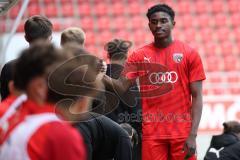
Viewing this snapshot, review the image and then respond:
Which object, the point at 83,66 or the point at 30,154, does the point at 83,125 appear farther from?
the point at 30,154

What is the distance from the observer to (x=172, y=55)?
6141mm

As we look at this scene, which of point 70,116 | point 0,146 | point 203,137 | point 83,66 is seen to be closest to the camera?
point 0,146

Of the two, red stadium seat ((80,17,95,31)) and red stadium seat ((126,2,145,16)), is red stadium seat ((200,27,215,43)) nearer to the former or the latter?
red stadium seat ((126,2,145,16))

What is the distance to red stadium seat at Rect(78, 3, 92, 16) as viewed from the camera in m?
16.5

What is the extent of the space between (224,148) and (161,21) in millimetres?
3253

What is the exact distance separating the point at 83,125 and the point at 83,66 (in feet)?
4.71

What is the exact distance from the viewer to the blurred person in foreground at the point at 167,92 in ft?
19.9

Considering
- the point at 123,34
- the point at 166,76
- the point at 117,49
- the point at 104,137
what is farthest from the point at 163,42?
the point at 123,34

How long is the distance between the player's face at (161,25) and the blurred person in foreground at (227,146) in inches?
122

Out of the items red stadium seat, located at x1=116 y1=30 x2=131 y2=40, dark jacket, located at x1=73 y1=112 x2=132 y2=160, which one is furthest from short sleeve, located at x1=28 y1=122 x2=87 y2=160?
red stadium seat, located at x1=116 y1=30 x2=131 y2=40

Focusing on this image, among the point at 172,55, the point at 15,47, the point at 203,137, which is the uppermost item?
the point at 172,55

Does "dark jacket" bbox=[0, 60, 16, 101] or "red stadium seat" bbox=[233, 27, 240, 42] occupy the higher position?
"dark jacket" bbox=[0, 60, 16, 101]

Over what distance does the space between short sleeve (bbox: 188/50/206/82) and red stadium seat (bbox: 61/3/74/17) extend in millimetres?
10450

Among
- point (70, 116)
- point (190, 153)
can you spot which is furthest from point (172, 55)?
point (70, 116)
